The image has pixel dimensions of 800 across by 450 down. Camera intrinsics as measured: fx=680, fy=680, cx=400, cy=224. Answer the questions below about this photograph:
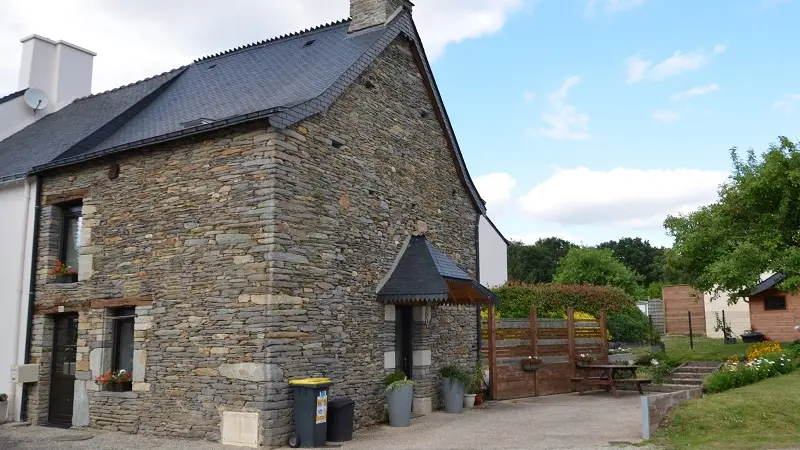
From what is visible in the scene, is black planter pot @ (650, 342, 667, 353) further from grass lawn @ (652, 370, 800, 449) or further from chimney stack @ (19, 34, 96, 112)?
chimney stack @ (19, 34, 96, 112)

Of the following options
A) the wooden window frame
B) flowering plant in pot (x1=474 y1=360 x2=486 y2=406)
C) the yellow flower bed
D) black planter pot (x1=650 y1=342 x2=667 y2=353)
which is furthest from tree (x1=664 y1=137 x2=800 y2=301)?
the wooden window frame

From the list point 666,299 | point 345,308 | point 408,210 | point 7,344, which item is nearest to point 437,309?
point 408,210

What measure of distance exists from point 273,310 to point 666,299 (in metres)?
27.4

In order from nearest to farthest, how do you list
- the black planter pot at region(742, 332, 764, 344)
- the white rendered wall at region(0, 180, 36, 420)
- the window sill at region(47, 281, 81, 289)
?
the window sill at region(47, 281, 81, 289)
the white rendered wall at region(0, 180, 36, 420)
the black planter pot at region(742, 332, 764, 344)

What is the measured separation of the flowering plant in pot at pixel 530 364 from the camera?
15.7 metres

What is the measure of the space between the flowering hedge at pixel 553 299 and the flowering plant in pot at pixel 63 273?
11797mm

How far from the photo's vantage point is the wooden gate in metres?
15.1

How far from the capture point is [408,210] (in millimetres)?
13297

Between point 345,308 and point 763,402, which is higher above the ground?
point 345,308

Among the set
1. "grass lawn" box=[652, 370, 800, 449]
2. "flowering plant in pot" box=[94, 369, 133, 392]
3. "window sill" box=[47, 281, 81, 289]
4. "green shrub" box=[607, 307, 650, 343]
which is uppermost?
"window sill" box=[47, 281, 81, 289]

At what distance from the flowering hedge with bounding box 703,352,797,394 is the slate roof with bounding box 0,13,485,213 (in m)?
6.13

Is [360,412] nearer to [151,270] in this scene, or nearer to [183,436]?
[183,436]

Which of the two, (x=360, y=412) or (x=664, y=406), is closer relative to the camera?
(x=664, y=406)

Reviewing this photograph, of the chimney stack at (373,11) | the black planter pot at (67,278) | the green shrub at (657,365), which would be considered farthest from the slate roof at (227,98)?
the green shrub at (657,365)
